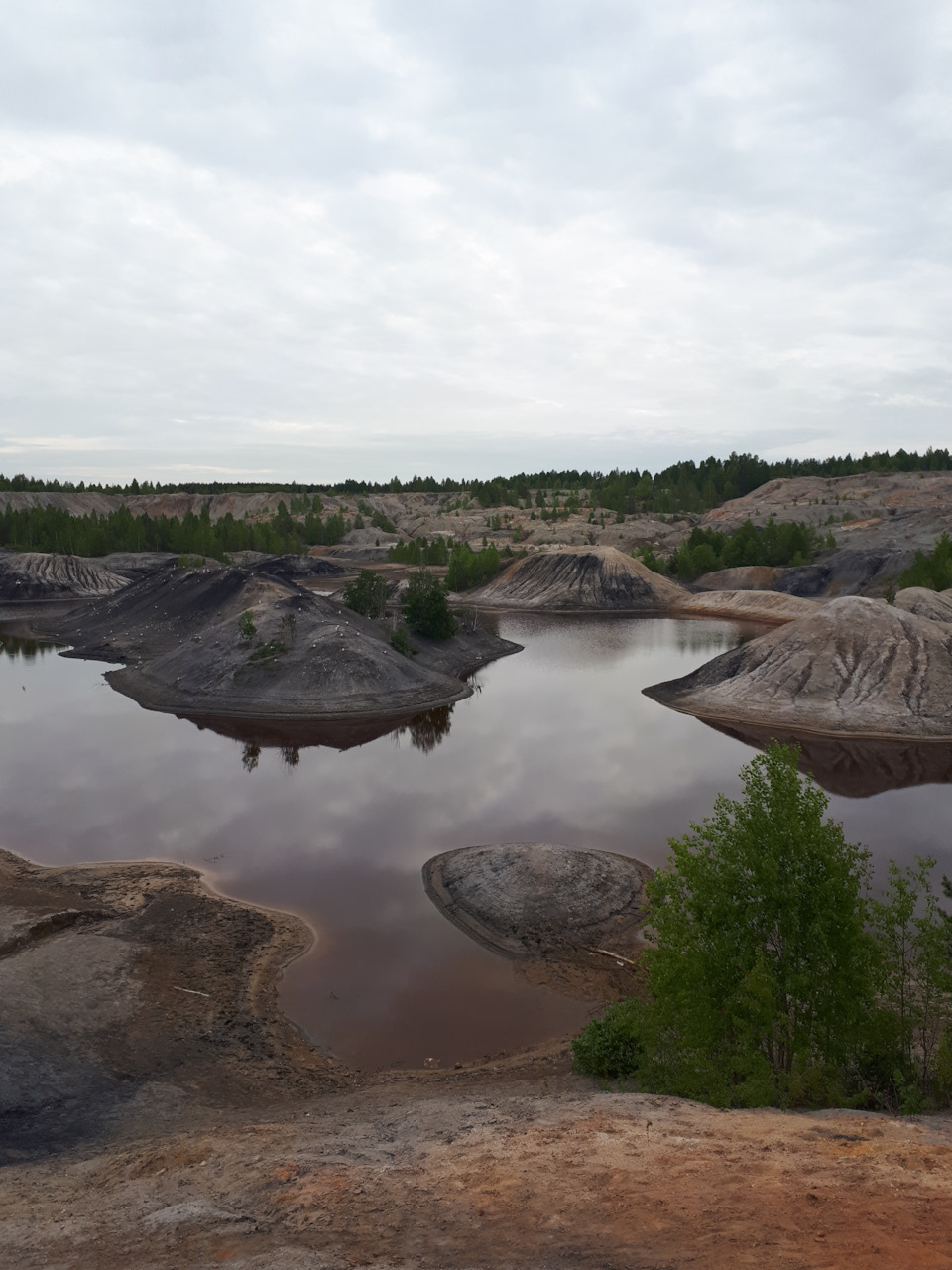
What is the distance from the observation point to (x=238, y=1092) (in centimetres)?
1767

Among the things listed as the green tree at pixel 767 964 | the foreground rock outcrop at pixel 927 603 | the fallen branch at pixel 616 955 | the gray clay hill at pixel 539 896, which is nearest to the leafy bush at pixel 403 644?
the gray clay hill at pixel 539 896

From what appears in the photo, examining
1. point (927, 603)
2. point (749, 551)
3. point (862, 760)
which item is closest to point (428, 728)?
point (862, 760)

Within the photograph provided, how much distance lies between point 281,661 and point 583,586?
65935 millimetres

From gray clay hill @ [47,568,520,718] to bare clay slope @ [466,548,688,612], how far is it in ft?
120

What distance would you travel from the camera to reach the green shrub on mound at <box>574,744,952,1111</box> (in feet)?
47.3

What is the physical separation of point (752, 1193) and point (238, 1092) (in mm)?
12030

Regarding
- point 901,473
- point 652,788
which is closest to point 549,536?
point 901,473

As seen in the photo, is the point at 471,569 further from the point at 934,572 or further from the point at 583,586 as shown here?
the point at 934,572

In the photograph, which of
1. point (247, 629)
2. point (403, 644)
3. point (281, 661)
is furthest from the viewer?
point (403, 644)

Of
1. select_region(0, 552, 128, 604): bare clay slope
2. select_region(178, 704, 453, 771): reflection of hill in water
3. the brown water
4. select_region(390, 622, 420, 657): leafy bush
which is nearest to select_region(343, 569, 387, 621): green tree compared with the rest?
select_region(390, 622, 420, 657): leafy bush

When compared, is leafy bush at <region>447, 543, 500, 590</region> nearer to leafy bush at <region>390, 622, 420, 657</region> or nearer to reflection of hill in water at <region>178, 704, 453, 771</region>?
leafy bush at <region>390, 622, 420, 657</region>

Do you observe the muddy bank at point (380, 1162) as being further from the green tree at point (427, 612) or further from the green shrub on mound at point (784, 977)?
the green tree at point (427, 612)

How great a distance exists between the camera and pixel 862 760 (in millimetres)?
46719

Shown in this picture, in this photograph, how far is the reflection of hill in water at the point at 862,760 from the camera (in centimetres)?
4266
